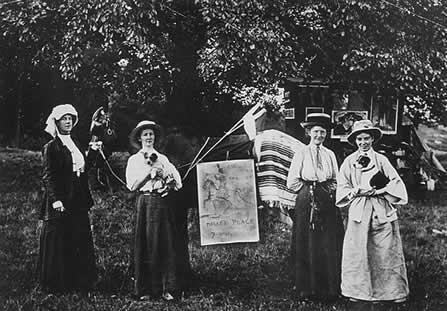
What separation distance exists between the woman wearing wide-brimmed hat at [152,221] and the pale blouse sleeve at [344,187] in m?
1.57

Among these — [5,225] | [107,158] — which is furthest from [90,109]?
[5,225]

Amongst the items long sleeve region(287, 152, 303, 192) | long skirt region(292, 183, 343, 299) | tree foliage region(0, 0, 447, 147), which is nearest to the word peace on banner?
long sleeve region(287, 152, 303, 192)

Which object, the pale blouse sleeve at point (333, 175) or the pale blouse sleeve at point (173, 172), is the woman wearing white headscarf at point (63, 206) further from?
the pale blouse sleeve at point (333, 175)

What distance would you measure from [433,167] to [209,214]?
2895 millimetres

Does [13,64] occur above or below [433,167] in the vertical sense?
above

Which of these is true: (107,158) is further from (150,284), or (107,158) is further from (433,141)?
(433,141)

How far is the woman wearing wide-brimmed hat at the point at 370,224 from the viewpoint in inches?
196

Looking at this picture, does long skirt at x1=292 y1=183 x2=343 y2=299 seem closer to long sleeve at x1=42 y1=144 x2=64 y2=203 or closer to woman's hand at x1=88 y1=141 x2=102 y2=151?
woman's hand at x1=88 y1=141 x2=102 y2=151

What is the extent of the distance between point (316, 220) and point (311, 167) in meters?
0.50

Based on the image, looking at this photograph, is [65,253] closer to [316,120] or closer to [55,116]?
[55,116]

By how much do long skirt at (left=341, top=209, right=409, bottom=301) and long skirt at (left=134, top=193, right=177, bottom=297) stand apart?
1.65 m

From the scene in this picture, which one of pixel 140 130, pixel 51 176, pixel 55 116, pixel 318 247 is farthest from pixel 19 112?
pixel 318 247

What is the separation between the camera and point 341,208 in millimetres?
5145

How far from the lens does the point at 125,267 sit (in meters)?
5.25
